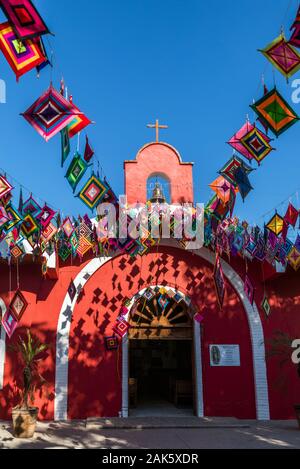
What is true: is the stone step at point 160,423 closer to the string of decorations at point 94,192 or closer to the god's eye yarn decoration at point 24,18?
the string of decorations at point 94,192

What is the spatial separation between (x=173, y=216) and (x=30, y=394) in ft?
20.1

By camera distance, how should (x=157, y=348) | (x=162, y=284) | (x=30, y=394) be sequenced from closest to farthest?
(x=30, y=394), (x=162, y=284), (x=157, y=348)

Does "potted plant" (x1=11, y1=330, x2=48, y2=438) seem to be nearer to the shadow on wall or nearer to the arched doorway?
the shadow on wall

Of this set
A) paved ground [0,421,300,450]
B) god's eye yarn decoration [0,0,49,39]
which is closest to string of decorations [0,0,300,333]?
god's eye yarn decoration [0,0,49,39]

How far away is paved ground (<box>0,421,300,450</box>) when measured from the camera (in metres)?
8.19

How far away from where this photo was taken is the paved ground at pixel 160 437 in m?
8.19

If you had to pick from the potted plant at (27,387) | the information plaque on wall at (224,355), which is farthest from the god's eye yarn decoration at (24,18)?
the information plaque on wall at (224,355)

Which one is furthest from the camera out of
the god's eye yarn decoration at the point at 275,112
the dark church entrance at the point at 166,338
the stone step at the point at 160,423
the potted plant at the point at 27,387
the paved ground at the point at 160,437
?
the dark church entrance at the point at 166,338

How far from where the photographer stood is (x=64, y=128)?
650 centimetres

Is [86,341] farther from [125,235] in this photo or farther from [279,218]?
[279,218]

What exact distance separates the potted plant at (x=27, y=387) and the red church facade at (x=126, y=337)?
33cm

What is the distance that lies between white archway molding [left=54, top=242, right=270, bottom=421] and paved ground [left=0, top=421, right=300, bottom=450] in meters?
0.81

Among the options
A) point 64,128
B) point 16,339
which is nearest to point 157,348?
point 16,339

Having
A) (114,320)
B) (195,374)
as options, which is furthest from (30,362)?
(195,374)
